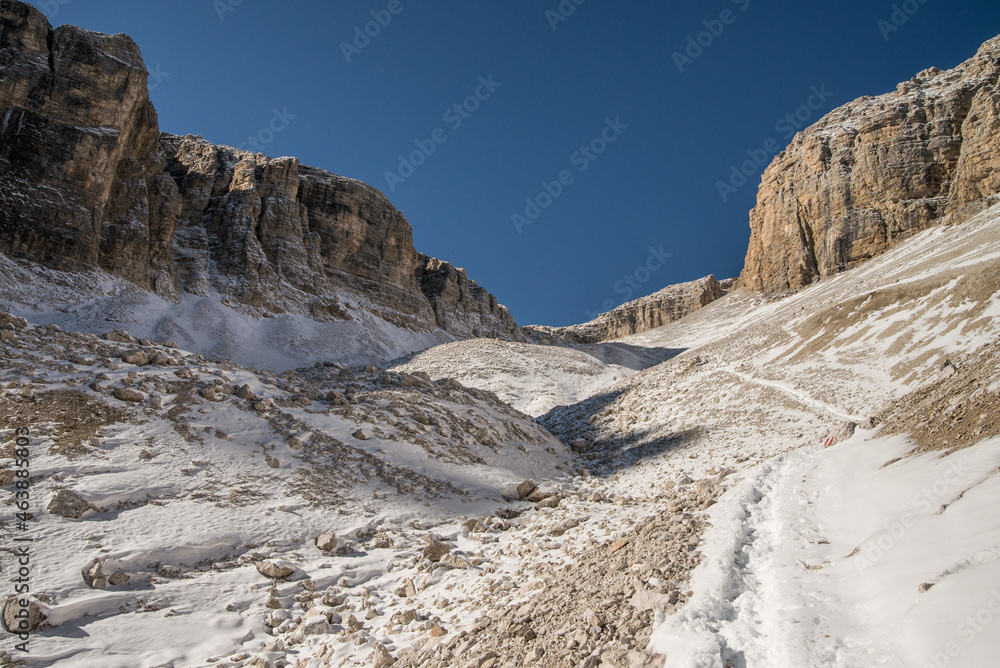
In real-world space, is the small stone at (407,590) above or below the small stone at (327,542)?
below

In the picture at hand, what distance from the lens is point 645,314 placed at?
132 meters

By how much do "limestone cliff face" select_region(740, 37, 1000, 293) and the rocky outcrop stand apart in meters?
32.2

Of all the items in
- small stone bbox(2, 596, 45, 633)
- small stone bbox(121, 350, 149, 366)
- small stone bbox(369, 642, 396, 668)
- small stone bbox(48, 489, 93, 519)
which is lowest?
small stone bbox(369, 642, 396, 668)

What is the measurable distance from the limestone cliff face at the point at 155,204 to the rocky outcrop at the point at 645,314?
2205 inches

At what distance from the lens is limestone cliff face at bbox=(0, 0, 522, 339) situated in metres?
39.0

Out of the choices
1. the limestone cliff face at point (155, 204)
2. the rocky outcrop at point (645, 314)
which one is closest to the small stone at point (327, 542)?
the limestone cliff face at point (155, 204)

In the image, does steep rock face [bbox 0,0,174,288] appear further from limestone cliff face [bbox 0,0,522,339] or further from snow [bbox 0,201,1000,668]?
snow [bbox 0,201,1000,668]

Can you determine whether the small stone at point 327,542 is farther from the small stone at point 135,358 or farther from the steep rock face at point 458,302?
the steep rock face at point 458,302

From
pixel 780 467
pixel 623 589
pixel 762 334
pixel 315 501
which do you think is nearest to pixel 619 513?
pixel 780 467

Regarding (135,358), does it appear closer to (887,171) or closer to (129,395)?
(129,395)

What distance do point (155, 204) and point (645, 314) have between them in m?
112

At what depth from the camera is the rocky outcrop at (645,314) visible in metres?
124

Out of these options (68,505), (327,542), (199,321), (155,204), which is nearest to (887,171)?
(327,542)

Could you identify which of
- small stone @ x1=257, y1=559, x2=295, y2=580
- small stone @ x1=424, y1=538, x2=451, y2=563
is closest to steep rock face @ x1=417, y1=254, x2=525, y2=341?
small stone @ x1=424, y1=538, x2=451, y2=563
